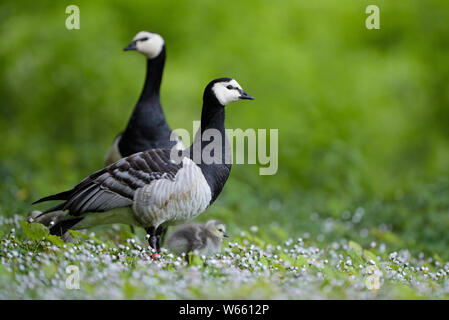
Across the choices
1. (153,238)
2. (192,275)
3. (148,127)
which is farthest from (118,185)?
(148,127)

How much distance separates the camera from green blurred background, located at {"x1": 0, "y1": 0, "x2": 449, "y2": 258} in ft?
38.2

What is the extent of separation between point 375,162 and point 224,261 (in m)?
9.64

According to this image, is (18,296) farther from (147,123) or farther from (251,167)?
(251,167)

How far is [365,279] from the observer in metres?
4.49

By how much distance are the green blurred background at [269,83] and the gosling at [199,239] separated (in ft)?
14.5

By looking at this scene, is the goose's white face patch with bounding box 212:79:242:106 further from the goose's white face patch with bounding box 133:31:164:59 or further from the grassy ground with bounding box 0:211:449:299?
the goose's white face patch with bounding box 133:31:164:59

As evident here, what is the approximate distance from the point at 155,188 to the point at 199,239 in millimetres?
882

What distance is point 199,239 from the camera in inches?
221

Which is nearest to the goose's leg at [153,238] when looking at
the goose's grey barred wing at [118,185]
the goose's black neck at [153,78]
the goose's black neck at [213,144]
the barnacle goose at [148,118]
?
the goose's grey barred wing at [118,185]

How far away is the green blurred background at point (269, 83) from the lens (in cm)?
1165

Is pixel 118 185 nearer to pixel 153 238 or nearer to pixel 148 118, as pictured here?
pixel 153 238

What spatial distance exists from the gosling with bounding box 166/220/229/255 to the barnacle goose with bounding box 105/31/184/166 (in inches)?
40.2

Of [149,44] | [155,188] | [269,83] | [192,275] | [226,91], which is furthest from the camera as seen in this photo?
[269,83]

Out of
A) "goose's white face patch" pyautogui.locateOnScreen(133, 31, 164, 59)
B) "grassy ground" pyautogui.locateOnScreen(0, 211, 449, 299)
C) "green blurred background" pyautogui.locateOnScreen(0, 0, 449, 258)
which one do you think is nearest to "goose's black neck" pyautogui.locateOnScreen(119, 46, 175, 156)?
"goose's white face patch" pyautogui.locateOnScreen(133, 31, 164, 59)
